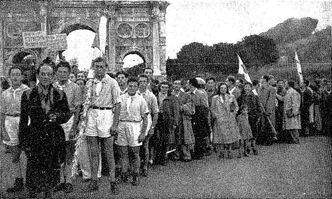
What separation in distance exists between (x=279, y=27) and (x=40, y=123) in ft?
201

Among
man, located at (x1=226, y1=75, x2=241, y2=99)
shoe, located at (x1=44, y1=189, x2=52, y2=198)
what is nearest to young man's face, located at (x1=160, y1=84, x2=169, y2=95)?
man, located at (x1=226, y1=75, x2=241, y2=99)

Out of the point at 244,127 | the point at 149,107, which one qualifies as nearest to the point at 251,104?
the point at 244,127

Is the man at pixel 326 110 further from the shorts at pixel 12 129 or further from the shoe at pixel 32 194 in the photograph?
the shoe at pixel 32 194

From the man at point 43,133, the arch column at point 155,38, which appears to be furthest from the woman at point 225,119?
the arch column at point 155,38

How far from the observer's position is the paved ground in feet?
21.0

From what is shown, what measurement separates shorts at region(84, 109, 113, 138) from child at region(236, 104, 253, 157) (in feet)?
16.3

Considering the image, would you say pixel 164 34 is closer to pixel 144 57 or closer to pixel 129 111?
pixel 144 57

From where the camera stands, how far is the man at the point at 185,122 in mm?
10266

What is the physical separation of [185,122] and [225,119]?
987 millimetres

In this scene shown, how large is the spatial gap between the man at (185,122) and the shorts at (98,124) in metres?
3.62

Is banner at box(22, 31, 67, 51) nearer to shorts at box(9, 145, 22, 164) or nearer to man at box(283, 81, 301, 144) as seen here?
shorts at box(9, 145, 22, 164)

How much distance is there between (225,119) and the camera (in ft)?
34.7

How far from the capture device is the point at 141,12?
36.4 metres

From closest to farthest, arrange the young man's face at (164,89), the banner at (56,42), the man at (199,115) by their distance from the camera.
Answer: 1. the young man's face at (164,89)
2. the man at (199,115)
3. the banner at (56,42)
